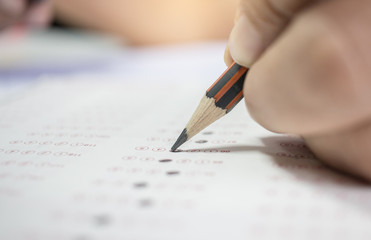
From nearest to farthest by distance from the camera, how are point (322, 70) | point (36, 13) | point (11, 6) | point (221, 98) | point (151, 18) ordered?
point (322, 70), point (221, 98), point (11, 6), point (36, 13), point (151, 18)

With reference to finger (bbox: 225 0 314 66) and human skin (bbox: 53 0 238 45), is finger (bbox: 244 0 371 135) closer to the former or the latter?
finger (bbox: 225 0 314 66)

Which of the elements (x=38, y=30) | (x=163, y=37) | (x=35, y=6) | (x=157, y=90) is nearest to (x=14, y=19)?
(x=35, y=6)

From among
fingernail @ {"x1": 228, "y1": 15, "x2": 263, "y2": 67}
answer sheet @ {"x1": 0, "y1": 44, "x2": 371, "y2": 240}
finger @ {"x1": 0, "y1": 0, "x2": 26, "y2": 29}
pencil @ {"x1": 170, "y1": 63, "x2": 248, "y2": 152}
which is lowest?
answer sheet @ {"x1": 0, "y1": 44, "x2": 371, "y2": 240}

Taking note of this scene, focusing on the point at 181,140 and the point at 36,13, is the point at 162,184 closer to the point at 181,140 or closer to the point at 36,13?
the point at 181,140

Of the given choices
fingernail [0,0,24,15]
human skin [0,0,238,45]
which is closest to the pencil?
fingernail [0,0,24,15]

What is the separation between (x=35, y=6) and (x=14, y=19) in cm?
8

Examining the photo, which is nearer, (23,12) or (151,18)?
(23,12)

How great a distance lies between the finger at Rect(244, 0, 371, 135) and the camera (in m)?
0.26

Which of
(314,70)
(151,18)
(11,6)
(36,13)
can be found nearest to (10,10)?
(11,6)

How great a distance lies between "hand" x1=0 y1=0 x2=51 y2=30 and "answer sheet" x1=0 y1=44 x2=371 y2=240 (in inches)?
18.1

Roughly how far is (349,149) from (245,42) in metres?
0.12

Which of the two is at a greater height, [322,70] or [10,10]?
[10,10]

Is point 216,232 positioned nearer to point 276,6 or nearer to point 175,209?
point 175,209

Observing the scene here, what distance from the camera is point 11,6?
0.89 meters
